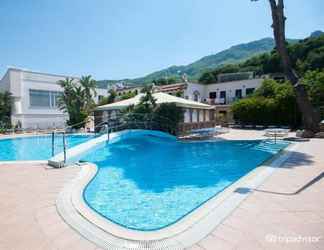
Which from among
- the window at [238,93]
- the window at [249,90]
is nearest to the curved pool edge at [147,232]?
the window at [249,90]

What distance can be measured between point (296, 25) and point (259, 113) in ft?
30.2

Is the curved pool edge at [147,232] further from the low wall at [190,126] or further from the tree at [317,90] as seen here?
the tree at [317,90]

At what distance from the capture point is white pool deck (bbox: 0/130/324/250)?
3057mm

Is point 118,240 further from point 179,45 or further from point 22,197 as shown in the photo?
point 179,45

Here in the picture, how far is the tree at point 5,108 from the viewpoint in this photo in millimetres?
24938

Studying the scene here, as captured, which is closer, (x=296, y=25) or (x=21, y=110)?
(x=296, y=25)

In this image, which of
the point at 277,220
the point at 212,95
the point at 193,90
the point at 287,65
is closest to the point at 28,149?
the point at 277,220

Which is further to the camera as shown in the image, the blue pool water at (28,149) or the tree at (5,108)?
the tree at (5,108)

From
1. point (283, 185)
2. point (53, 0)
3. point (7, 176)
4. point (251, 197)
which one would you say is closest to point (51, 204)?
point (7, 176)

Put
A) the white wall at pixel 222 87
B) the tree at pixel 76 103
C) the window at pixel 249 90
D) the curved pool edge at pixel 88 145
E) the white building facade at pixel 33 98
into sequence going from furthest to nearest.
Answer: the window at pixel 249 90, the white wall at pixel 222 87, the white building facade at pixel 33 98, the tree at pixel 76 103, the curved pool edge at pixel 88 145

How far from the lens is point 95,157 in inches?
412

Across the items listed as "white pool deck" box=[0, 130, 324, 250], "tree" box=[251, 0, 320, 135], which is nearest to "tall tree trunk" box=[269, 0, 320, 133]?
"tree" box=[251, 0, 320, 135]

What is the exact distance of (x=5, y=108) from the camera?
83.9 ft

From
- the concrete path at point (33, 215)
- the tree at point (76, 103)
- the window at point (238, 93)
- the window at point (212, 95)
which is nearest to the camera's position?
the concrete path at point (33, 215)
